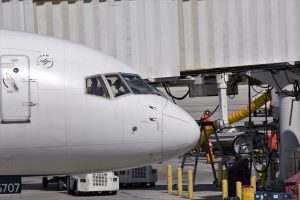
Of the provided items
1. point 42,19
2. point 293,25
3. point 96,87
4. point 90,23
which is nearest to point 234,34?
point 293,25

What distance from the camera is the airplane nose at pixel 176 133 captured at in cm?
1498

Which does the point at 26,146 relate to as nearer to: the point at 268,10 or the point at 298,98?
the point at 268,10

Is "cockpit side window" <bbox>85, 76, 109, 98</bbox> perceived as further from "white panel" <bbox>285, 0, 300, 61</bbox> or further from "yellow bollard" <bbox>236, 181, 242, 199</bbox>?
"white panel" <bbox>285, 0, 300, 61</bbox>

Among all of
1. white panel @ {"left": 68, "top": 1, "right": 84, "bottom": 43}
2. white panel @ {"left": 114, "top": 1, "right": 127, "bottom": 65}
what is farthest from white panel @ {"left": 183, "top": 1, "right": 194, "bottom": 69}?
white panel @ {"left": 68, "top": 1, "right": 84, "bottom": 43}

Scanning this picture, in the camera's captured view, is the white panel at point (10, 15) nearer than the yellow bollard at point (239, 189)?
Yes

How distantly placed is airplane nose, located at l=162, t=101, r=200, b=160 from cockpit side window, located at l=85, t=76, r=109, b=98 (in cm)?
107

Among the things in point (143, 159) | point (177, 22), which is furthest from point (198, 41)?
point (143, 159)

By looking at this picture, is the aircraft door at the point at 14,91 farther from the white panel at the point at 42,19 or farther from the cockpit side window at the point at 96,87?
the white panel at the point at 42,19

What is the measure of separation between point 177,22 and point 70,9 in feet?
8.79

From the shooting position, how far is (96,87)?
1506 centimetres

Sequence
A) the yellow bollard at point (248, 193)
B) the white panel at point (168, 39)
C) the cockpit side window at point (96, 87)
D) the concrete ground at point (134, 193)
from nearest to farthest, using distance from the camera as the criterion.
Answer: the cockpit side window at point (96, 87)
the yellow bollard at point (248, 193)
the white panel at point (168, 39)
the concrete ground at point (134, 193)

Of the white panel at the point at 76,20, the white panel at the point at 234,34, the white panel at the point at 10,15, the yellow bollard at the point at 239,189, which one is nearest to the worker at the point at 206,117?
the white panel at the point at 234,34

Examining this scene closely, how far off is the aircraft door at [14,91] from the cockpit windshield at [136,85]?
1743 mm

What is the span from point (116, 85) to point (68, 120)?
43.7 inches
